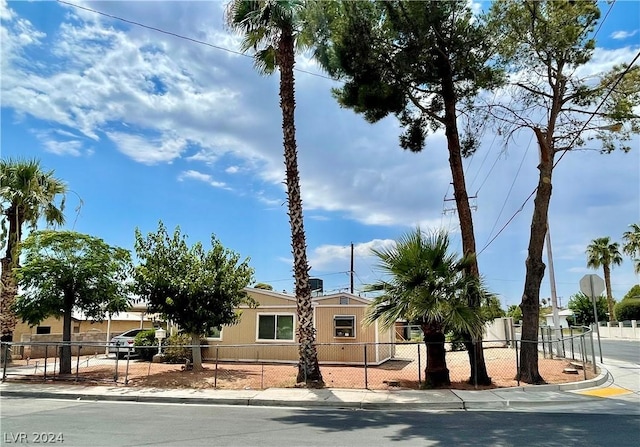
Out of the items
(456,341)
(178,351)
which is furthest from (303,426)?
(178,351)

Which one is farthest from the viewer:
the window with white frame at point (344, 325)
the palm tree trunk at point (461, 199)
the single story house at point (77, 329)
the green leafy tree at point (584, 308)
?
the green leafy tree at point (584, 308)

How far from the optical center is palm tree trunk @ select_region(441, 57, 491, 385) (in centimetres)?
1312

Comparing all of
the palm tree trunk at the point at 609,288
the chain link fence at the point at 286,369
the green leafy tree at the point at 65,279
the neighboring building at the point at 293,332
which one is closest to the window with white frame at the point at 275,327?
the neighboring building at the point at 293,332

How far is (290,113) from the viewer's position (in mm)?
14719

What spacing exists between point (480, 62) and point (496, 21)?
1.31 meters

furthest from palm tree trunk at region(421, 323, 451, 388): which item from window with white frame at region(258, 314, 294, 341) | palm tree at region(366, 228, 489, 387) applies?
window with white frame at region(258, 314, 294, 341)

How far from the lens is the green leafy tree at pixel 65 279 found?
15.8 meters

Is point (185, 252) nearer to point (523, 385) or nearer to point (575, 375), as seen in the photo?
Answer: point (523, 385)

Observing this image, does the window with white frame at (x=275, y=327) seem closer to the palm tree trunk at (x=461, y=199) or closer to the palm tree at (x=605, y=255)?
the palm tree trunk at (x=461, y=199)

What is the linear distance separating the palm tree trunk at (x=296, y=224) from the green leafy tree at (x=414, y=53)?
150cm

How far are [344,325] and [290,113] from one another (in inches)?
385

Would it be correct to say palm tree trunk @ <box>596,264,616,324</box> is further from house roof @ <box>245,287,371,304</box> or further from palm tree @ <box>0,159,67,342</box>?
palm tree @ <box>0,159,67,342</box>

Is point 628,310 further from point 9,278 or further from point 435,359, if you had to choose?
point 9,278

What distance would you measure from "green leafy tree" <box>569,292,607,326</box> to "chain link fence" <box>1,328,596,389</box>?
3640 centimetres
